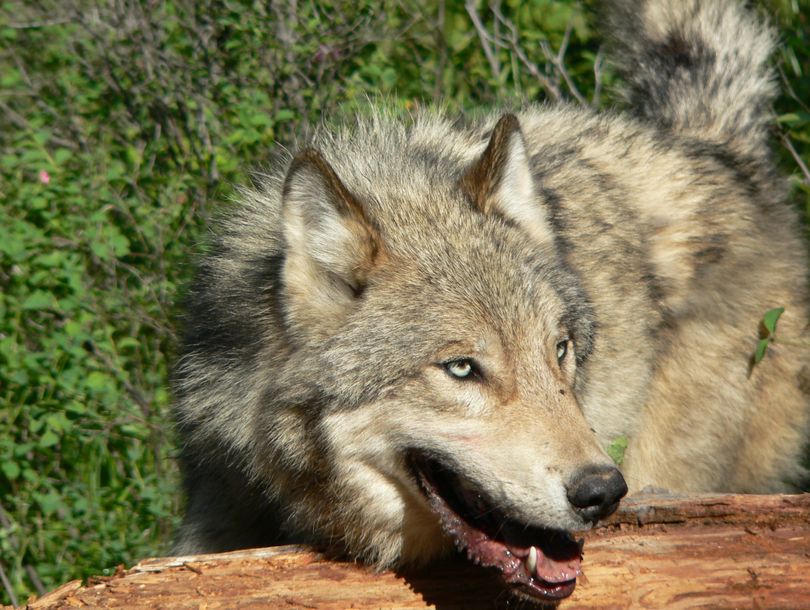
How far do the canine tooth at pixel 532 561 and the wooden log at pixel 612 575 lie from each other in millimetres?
203

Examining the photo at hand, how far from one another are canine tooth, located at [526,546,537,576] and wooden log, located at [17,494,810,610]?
20 cm

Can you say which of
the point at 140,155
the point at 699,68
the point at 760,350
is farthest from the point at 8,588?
the point at 699,68

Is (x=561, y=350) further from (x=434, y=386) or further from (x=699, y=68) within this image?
(x=699, y=68)

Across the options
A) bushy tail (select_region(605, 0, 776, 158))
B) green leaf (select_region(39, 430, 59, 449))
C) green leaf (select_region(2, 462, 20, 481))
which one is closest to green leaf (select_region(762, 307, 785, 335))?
bushy tail (select_region(605, 0, 776, 158))

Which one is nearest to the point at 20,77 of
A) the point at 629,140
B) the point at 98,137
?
the point at 98,137

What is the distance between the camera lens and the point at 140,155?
6273 mm

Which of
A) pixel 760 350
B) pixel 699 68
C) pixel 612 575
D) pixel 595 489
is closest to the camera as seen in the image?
pixel 595 489

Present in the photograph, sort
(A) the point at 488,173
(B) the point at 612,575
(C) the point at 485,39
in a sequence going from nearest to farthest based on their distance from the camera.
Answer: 1. (B) the point at 612,575
2. (A) the point at 488,173
3. (C) the point at 485,39

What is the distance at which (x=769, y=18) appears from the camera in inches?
238

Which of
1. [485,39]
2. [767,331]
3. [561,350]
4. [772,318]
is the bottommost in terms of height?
[767,331]

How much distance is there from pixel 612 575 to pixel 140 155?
13.6 feet

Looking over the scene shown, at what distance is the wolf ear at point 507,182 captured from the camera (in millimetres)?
3602

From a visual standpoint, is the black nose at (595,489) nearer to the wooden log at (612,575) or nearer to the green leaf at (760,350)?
the wooden log at (612,575)

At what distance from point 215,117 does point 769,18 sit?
3367mm
